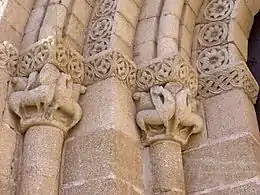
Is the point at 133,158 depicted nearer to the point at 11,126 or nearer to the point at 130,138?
the point at 130,138

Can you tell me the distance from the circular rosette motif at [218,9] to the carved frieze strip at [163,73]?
1.63ft

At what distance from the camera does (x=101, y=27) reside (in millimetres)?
2891

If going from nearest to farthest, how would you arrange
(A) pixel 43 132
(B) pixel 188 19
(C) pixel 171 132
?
(A) pixel 43 132, (C) pixel 171 132, (B) pixel 188 19

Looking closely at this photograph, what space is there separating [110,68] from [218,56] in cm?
63

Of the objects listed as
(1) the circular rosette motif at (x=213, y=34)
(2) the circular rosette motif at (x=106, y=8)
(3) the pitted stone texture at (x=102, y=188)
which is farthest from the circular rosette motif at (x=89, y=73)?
(1) the circular rosette motif at (x=213, y=34)

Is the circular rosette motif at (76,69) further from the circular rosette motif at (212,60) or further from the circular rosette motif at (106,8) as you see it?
the circular rosette motif at (212,60)

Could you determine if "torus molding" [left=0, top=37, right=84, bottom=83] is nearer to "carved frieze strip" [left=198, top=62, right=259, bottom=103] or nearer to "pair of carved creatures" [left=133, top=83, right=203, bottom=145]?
"pair of carved creatures" [left=133, top=83, right=203, bottom=145]

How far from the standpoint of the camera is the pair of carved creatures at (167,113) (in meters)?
2.58

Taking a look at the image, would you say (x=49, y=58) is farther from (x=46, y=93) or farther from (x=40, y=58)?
(x=46, y=93)

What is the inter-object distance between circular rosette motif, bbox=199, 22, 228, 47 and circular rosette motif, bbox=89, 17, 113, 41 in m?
0.54

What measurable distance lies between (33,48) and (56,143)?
0.49 meters

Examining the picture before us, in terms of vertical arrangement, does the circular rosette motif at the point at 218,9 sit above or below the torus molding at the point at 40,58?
above

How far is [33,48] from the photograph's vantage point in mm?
2625

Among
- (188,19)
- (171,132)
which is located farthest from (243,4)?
(171,132)
